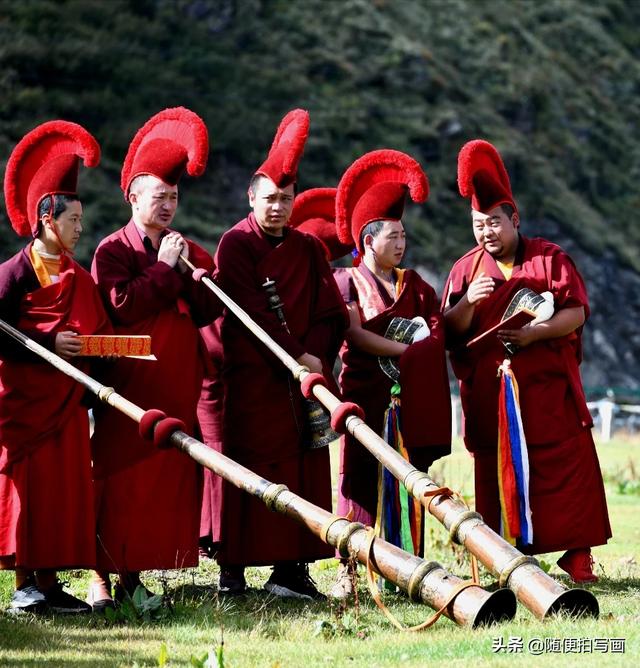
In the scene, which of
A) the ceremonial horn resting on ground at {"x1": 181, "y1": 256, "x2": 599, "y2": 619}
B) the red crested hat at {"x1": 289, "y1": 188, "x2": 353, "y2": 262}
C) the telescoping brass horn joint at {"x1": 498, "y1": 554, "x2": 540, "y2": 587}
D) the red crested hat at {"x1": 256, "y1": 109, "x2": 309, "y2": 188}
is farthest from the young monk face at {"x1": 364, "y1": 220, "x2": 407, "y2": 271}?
the telescoping brass horn joint at {"x1": 498, "y1": 554, "x2": 540, "y2": 587}

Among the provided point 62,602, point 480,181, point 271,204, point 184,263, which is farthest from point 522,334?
point 62,602

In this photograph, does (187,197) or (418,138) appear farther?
(418,138)

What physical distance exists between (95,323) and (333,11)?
27642 mm

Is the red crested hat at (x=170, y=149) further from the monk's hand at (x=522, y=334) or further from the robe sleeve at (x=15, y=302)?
the monk's hand at (x=522, y=334)

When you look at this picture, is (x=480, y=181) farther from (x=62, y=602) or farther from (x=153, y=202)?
(x=62, y=602)

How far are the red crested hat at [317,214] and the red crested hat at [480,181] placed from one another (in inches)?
34.5

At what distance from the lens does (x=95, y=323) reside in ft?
20.5

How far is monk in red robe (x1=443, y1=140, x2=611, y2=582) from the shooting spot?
7102mm

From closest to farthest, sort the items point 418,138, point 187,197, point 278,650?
1. point 278,650
2. point 187,197
3. point 418,138

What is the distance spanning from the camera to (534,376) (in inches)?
283

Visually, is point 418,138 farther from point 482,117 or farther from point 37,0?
point 37,0

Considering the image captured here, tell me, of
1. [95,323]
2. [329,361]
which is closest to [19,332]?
[95,323]

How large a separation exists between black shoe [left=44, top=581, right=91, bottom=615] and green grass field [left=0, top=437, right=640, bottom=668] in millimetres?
193

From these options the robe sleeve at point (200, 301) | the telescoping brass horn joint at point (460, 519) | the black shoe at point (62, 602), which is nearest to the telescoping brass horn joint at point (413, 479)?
the telescoping brass horn joint at point (460, 519)
